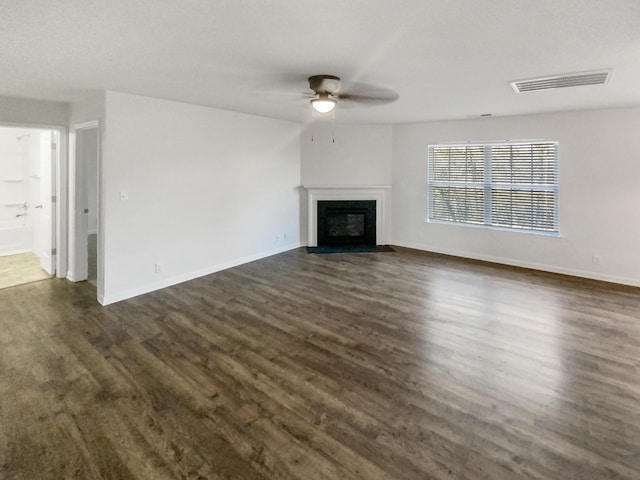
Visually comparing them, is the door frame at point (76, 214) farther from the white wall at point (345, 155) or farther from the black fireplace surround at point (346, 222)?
the black fireplace surround at point (346, 222)

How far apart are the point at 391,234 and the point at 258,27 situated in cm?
549

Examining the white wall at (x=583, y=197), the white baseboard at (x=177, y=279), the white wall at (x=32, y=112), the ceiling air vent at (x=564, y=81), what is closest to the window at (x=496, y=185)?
the white wall at (x=583, y=197)

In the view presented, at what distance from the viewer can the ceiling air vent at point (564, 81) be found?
10.7ft

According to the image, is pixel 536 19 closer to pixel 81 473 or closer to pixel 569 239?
pixel 81 473

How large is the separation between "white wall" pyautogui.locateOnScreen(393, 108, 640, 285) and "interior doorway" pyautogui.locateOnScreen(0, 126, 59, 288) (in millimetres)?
6585

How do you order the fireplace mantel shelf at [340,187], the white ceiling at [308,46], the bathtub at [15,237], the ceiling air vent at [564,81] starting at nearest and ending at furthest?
the white ceiling at [308,46] → the ceiling air vent at [564,81] → the bathtub at [15,237] → the fireplace mantel shelf at [340,187]

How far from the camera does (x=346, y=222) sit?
23.7ft

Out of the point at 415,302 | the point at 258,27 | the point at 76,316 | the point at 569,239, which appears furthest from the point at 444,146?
the point at 76,316

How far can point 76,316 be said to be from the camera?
378 centimetres

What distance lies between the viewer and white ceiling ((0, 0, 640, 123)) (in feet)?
6.64

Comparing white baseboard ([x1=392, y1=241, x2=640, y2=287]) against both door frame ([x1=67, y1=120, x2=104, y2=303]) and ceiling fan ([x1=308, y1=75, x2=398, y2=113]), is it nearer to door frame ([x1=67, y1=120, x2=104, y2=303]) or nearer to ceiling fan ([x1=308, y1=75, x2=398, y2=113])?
ceiling fan ([x1=308, y1=75, x2=398, y2=113])

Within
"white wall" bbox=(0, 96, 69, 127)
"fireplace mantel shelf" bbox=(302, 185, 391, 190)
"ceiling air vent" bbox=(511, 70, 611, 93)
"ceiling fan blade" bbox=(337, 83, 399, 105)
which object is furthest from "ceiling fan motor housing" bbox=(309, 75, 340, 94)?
"white wall" bbox=(0, 96, 69, 127)

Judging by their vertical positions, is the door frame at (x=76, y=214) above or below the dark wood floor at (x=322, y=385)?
above

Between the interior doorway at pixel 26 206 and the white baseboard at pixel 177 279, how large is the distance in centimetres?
181
